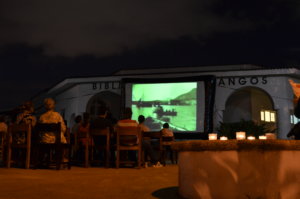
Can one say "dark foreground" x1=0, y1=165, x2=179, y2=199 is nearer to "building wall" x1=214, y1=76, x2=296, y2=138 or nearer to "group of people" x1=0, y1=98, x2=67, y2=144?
"group of people" x1=0, y1=98, x2=67, y2=144

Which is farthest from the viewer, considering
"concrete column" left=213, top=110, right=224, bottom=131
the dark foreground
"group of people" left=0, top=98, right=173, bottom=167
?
"concrete column" left=213, top=110, right=224, bottom=131

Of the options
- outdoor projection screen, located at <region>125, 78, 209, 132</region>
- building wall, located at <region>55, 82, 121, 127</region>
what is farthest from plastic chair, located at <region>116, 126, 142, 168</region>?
building wall, located at <region>55, 82, 121, 127</region>

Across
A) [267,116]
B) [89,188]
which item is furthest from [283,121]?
[89,188]

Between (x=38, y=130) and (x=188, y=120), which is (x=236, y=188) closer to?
(x=38, y=130)

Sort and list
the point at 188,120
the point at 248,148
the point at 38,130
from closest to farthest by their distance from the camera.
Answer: the point at 248,148, the point at 38,130, the point at 188,120

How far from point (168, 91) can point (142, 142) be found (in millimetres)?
9967

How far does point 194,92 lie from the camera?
58.3ft

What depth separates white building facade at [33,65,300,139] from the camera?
57.9 feet

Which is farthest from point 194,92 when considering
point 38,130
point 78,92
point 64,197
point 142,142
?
point 64,197

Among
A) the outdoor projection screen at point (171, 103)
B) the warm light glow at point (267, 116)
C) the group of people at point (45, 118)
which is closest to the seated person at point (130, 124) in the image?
the group of people at point (45, 118)

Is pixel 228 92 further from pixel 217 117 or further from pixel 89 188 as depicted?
pixel 89 188

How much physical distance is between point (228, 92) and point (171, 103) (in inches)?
105

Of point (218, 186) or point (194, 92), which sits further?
point (194, 92)

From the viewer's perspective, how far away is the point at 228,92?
18328 mm
